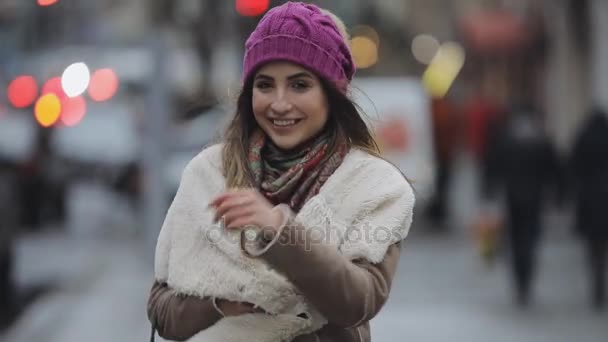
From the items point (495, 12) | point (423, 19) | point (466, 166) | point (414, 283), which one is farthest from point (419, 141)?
point (423, 19)

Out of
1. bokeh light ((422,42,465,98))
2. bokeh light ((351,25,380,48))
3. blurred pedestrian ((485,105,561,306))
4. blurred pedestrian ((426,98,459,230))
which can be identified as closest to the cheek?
blurred pedestrian ((485,105,561,306))

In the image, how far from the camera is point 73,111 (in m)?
18.7

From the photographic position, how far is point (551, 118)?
81.6 feet

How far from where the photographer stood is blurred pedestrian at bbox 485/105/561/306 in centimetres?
1058

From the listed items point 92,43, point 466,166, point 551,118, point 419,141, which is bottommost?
point 466,166

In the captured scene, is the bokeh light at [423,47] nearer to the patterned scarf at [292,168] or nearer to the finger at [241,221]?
the patterned scarf at [292,168]

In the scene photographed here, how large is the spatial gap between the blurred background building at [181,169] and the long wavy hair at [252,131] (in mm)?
79

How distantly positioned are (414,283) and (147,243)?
9.33 ft

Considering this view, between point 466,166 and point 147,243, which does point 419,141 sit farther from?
point 466,166

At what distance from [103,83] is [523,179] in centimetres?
755

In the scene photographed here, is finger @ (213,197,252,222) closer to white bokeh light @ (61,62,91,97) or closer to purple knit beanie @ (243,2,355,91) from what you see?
purple knit beanie @ (243,2,355,91)

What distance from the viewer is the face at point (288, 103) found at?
8.91 ft

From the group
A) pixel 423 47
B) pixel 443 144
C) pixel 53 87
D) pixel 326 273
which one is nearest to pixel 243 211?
pixel 326 273

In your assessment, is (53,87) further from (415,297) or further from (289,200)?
(289,200)
